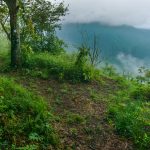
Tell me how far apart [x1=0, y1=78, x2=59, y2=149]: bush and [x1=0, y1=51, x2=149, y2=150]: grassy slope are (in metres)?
0.42

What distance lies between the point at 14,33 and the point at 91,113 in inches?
250

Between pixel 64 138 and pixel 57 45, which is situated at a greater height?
pixel 57 45

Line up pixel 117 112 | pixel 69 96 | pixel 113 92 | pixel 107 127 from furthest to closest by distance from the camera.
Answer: pixel 113 92 < pixel 69 96 < pixel 117 112 < pixel 107 127

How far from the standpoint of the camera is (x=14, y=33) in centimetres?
1723

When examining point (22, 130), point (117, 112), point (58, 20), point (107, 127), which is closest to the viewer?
point (22, 130)

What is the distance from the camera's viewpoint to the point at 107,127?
11695 millimetres

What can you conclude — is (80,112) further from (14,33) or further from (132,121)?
(14,33)

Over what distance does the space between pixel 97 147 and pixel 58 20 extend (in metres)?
18.2

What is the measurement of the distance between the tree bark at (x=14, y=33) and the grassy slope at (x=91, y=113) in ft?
2.50

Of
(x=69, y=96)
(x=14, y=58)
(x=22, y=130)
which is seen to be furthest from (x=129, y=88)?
(x=22, y=130)

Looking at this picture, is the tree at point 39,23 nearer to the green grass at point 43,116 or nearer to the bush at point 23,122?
the green grass at point 43,116

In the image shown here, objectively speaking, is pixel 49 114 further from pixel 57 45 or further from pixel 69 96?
pixel 57 45

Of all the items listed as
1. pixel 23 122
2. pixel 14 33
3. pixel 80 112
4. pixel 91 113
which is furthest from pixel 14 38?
pixel 23 122

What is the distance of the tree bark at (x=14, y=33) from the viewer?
1707 cm
